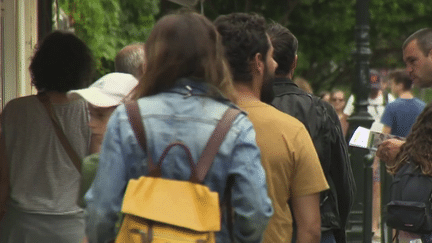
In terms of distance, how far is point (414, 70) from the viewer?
642 cm

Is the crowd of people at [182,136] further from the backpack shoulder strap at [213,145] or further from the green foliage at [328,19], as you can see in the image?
the green foliage at [328,19]

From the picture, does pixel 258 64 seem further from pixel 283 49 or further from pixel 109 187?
pixel 109 187

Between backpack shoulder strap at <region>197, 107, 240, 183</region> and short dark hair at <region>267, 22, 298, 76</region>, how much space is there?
173 centimetres

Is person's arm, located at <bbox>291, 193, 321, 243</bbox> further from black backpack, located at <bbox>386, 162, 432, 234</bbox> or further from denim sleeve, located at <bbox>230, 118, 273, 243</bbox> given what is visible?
black backpack, located at <bbox>386, 162, 432, 234</bbox>

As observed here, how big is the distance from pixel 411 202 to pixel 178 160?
346cm

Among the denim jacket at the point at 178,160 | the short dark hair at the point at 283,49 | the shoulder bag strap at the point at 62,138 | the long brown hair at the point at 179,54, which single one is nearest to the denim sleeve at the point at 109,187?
the denim jacket at the point at 178,160

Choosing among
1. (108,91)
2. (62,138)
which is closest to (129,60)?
(62,138)

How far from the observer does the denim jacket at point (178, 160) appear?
3.18 meters

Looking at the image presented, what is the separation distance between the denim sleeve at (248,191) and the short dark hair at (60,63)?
192cm

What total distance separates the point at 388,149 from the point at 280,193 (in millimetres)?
2256

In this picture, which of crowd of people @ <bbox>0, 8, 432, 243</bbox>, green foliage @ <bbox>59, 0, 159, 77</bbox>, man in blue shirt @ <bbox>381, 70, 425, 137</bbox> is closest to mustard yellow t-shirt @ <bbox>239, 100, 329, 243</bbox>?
crowd of people @ <bbox>0, 8, 432, 243</bbox>

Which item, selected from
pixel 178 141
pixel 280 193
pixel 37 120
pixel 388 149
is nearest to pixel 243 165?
pixel 178 141

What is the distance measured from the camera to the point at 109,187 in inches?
125

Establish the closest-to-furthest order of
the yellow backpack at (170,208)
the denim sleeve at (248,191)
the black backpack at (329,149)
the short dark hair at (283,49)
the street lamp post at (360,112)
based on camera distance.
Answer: the yellow backpack at (170,208)
the denim sleeve at (248,191)
the black backpack at (329,149)
the short dark hair at (283,49)
the street lamp post at (360,112)
